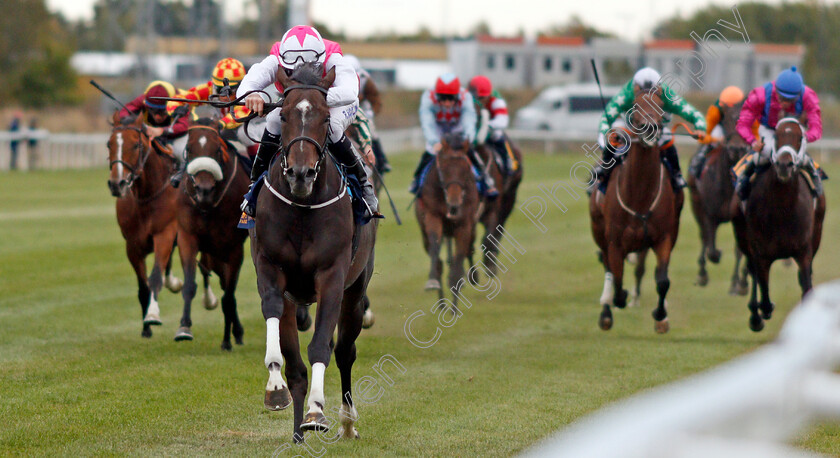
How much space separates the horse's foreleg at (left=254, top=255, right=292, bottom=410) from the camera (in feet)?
17.7

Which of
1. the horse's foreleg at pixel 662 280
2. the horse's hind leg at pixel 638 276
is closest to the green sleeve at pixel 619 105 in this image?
the horse's foreleg at pixel 662 280

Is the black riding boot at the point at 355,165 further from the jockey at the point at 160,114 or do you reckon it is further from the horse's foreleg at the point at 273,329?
the jockey at the point at 160,114

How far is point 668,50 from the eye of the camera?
180 feet

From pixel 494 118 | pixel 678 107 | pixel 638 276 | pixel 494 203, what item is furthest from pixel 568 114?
pixel 678 107

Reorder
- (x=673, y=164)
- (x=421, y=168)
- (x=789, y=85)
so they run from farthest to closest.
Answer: (x=421, y=168) < (x=673, y=164) < (x=789, y=85)

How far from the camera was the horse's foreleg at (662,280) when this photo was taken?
9.13m

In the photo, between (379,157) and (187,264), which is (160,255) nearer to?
(187,264)

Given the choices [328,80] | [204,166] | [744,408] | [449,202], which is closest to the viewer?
[744,408]

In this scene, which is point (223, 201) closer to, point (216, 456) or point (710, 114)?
point (216, 456)

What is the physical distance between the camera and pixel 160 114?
9578mm

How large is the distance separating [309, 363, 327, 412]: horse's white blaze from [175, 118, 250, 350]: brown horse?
3373 mm

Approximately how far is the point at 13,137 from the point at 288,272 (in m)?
24.3

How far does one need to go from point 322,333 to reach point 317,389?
0.33 meters

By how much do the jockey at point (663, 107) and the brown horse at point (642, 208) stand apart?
0.12m
